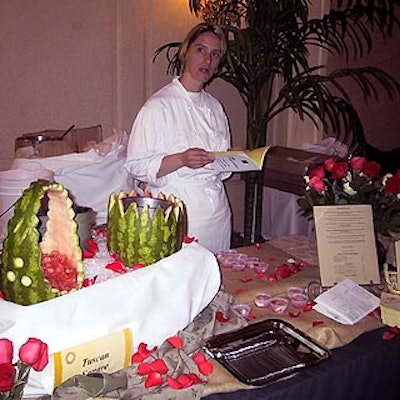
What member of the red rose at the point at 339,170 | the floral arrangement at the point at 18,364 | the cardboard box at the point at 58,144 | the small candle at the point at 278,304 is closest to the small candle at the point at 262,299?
the small candle at the point at 278,304

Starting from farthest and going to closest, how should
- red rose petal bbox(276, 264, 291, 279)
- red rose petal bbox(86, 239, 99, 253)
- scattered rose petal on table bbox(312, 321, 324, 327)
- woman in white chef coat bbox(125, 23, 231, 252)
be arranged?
woman in white chef coat bbox(125, 23, 231, 252) → red rose petal bbox(276, 264, 291, 279) → scattered rose petal on table bbox(312, 321, 324, 327) → red rose petal bbox(86, 239, 99, 253)

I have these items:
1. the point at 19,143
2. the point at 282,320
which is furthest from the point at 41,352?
the point at 19,143

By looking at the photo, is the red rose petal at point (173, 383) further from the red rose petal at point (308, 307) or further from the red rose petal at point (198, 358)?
the red rose petal at point (308, 307)

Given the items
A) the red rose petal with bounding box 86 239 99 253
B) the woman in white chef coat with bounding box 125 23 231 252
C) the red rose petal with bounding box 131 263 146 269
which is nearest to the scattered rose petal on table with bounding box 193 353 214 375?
the red rose petal with bounding box 131 263 146 269

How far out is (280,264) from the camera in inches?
69.2

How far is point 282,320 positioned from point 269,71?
7.21ft

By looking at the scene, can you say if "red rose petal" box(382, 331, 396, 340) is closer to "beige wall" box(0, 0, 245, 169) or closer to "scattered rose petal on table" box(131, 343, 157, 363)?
"scattered rose petal on table" box(131, 343, 157, 363)

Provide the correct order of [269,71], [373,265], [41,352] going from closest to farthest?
[41,352]
[373,265]
[269,71]

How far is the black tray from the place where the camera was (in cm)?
116

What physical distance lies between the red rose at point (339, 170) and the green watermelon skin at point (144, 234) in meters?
0.53

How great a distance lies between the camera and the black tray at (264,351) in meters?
1.16

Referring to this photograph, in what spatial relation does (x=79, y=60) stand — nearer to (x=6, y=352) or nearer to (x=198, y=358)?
(x=198, y=358)

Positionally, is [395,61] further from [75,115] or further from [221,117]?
[221,117]

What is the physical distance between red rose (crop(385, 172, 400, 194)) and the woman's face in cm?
94
